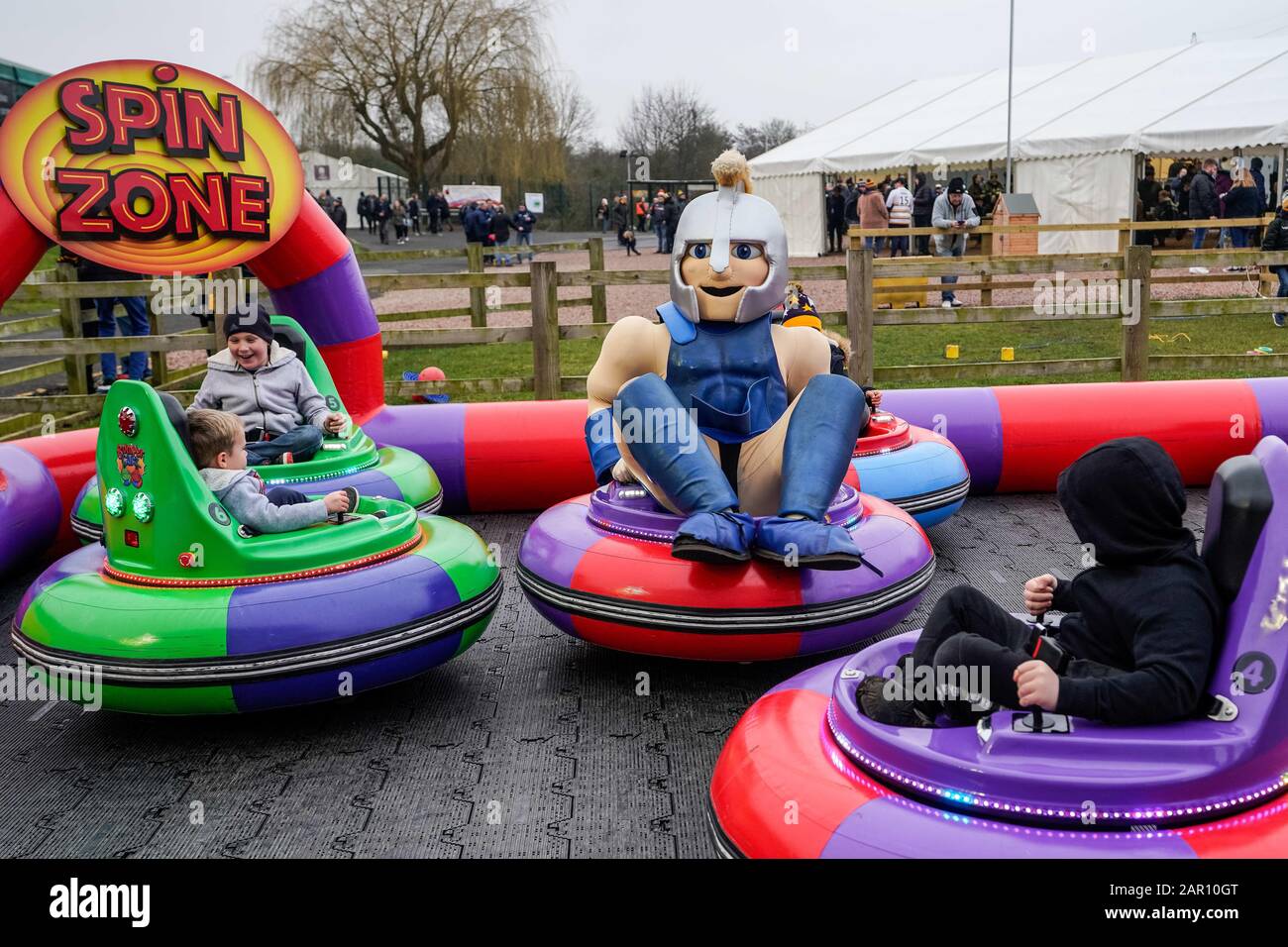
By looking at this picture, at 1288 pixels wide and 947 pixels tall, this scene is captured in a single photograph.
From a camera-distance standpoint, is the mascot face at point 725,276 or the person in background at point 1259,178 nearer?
the mascot face at point 725,276

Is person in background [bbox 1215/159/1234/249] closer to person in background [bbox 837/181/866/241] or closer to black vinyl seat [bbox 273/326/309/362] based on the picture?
person in background [bbox 837/181/866/241]

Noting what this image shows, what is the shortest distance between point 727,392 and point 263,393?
2.41m

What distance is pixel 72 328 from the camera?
909 centimetres

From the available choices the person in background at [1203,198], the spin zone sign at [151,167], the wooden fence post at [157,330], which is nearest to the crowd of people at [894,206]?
the person in background at [1203,198]

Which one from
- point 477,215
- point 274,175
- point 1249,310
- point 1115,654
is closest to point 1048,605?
point 1115,654

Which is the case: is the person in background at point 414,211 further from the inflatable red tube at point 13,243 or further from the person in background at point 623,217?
the inflatable red tube at point 13,243

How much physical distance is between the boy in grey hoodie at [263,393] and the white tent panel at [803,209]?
17815mm

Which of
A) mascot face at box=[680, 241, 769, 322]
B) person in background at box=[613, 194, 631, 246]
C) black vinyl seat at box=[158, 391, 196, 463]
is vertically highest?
person in background at box=[613, 194, 631, 246]

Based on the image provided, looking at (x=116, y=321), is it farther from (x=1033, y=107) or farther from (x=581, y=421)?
(x=1033, y=107)

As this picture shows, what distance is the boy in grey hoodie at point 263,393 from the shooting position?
213 inches

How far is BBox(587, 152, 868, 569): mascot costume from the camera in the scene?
3.99m

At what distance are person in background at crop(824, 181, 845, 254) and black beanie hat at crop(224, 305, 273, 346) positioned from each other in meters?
17.7

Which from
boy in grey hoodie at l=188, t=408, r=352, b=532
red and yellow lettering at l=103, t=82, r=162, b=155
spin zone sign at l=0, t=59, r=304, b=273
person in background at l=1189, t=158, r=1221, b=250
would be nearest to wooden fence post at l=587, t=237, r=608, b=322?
spin zone sign at l=0, t=59, r=304, b=273
